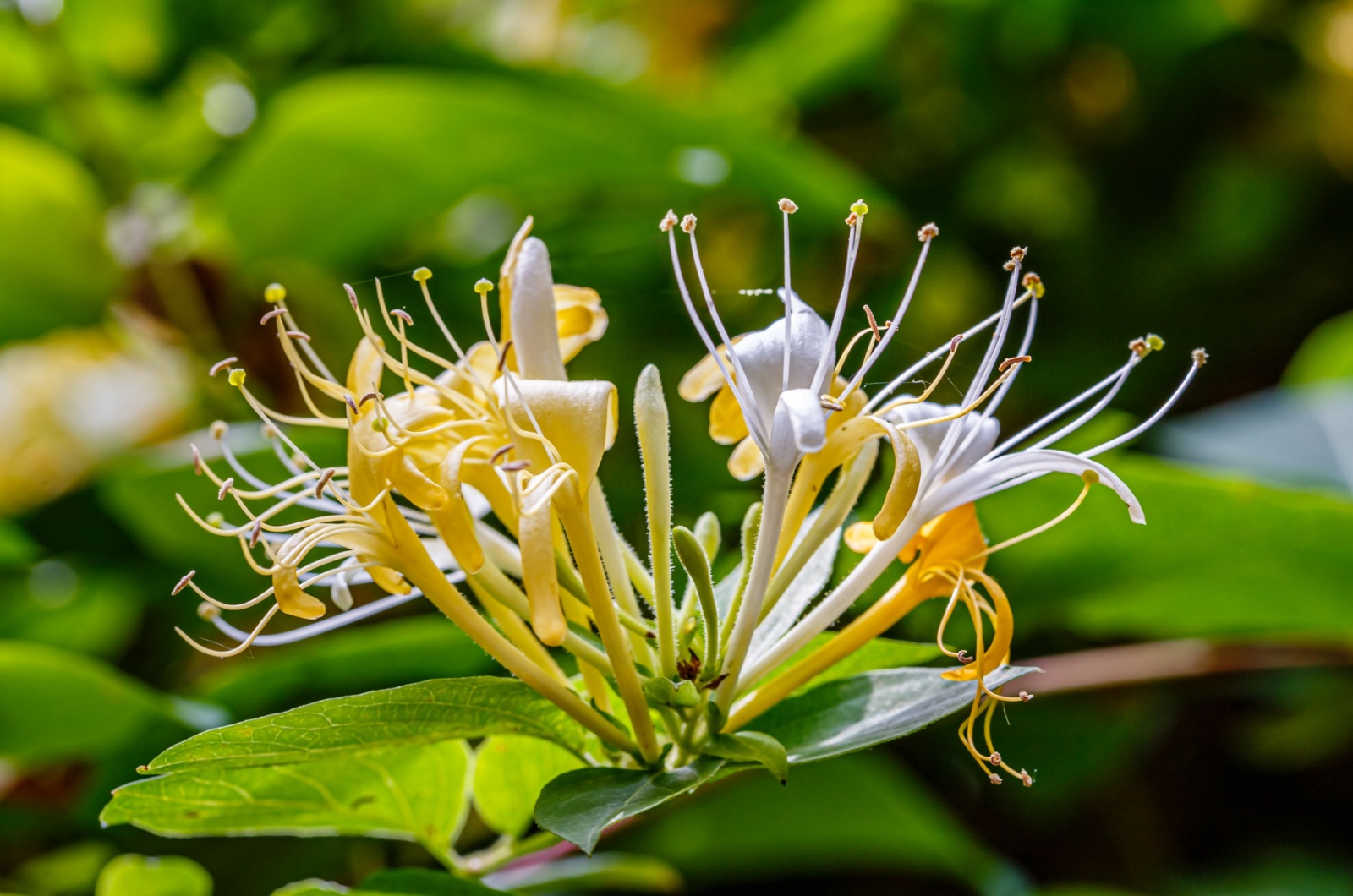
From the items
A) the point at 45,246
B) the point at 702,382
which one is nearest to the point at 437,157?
the point at 45,246

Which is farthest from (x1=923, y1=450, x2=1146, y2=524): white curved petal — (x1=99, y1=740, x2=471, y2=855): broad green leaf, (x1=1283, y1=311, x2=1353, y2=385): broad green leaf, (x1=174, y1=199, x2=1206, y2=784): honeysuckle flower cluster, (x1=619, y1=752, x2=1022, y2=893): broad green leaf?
(x1=1283, y1=311, x2=1353, y2=385): broad green leaf

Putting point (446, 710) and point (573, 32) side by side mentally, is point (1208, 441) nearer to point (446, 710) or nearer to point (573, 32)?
point (446, 710)

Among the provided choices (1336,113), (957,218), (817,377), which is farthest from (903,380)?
(1336,113)

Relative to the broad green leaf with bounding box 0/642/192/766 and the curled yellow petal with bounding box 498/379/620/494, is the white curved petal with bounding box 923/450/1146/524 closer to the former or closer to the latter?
the curled yellow petal with bounding box 498/379/620/494

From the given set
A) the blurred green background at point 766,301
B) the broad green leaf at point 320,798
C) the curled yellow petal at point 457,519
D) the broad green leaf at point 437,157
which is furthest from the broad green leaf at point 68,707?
the broad green leaf at point 437,157

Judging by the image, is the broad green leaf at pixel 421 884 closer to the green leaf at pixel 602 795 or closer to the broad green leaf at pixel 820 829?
the green leaf at pixel 602 795

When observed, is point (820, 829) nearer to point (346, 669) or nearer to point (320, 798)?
point (346, 669)
